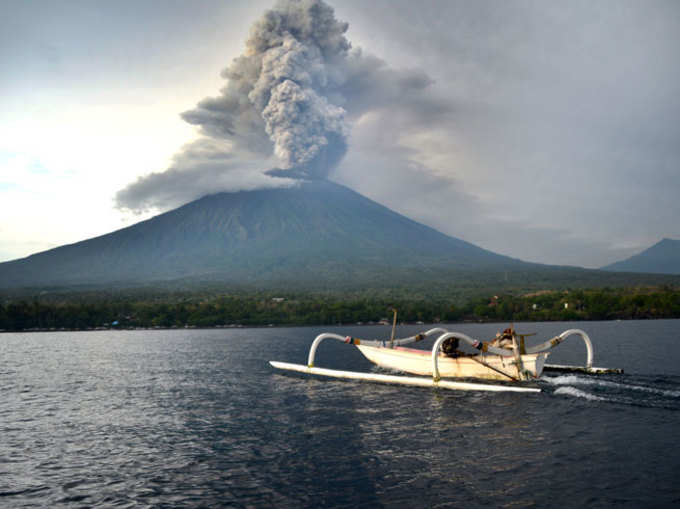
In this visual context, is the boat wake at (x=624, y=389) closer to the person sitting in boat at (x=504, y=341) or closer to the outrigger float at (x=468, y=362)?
the outrigger float at (x=468, y=362)

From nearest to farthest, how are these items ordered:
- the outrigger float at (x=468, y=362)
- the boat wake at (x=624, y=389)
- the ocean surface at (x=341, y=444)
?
the ocean surface at (x=341, y=444) < the boat wake at (x=624, y=389) < the outrigger float at (x=468, y=362)

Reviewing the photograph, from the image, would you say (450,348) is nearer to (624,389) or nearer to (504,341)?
(504,341)

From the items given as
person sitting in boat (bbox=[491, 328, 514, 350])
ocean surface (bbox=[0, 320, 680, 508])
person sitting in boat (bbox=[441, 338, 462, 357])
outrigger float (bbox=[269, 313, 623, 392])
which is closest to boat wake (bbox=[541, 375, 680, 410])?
ocean surface (bbox=[0, 320, 680, 508])

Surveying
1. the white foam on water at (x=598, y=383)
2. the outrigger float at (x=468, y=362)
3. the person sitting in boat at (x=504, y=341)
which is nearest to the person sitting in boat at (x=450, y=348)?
the outrigger float at (x=468, y=362)

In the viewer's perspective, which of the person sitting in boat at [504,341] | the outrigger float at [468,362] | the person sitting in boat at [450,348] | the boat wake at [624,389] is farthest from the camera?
the person sitting in boat at [450,348]

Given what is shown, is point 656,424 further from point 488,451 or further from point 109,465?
point 109,465

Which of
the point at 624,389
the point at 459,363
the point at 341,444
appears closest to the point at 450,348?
the point at 459,363
